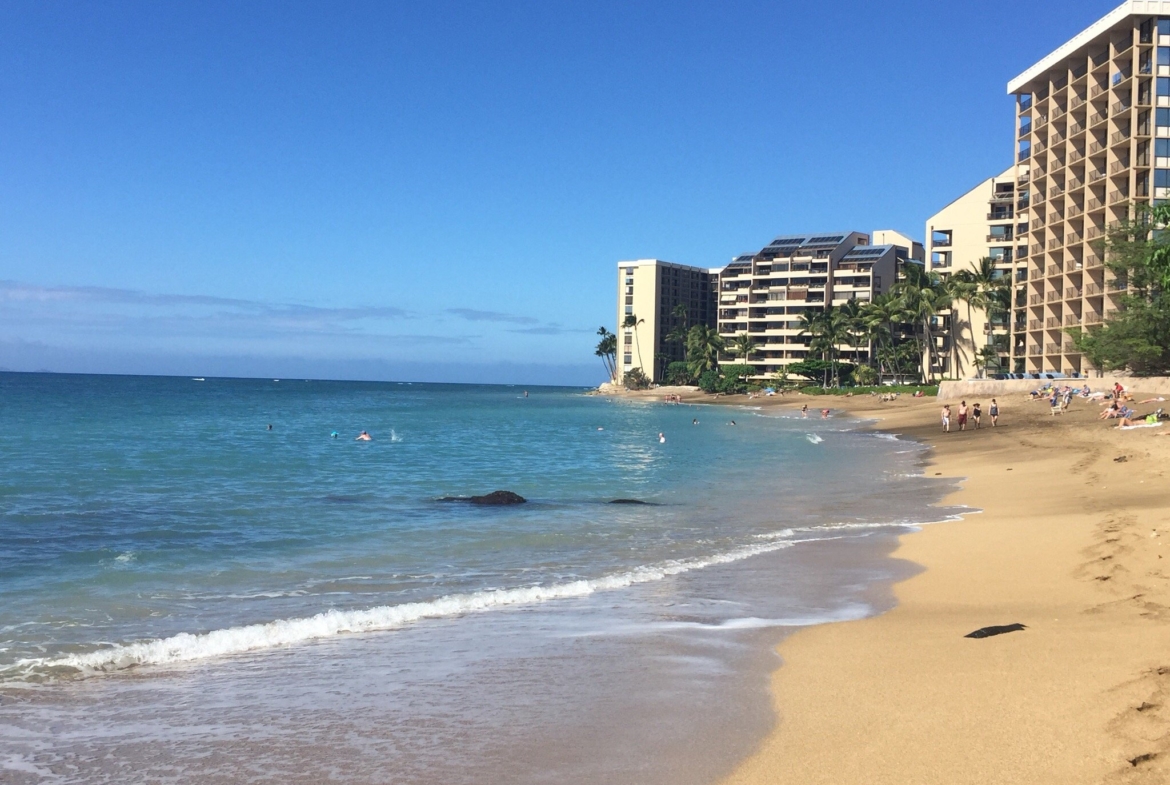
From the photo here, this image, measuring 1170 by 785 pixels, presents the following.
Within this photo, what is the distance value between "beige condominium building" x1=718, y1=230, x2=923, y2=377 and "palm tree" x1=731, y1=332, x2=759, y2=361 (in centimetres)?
78

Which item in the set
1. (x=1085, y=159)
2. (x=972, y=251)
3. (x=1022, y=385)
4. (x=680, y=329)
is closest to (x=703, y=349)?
(x=680, y=329)

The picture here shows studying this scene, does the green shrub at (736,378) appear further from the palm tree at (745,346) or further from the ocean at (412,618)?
the ocean at (412,618)

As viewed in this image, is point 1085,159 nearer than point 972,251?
Yes

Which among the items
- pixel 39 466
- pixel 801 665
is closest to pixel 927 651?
pixel 801 665

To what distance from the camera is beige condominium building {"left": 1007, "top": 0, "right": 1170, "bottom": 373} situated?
6425 centimetres

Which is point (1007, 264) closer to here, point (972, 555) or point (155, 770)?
point (972, 555)

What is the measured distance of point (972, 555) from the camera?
12719mm

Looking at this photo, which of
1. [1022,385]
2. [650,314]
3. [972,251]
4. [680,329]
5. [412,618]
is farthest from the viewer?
[650,314]

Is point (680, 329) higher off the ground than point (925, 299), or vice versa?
point (680, 329)

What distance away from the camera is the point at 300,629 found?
9.44 meters

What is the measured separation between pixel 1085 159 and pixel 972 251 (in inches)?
1118

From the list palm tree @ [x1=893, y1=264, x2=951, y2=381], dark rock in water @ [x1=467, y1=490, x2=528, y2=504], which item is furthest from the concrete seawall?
dark rock in water @ [x1=467, y1=490, x2=528, y2=504]

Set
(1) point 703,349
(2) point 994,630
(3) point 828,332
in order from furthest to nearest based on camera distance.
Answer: (1) point 703,349, (3) point 828,332, (2) point 994,630

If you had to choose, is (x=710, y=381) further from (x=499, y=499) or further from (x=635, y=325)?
(x=499, y=499)
